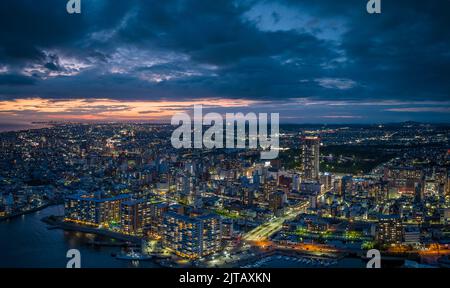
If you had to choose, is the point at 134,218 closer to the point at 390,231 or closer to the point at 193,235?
the point at 193,235

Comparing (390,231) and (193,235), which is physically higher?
(193,235)

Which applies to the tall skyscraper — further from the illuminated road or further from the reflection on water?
the reflection on water

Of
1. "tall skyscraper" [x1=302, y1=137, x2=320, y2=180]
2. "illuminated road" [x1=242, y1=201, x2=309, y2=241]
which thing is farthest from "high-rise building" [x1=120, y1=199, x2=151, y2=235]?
"tall skyscraper" [x1=302, y1=137, x2=320, y2=180]

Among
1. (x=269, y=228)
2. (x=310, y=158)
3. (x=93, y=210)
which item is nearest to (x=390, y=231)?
(x=269, y=228)

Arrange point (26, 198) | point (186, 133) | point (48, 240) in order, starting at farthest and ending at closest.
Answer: point (186, 133) → point (26, 198) → point (48, 240)

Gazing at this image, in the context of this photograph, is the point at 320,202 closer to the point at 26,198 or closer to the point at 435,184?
the point at 435,184
